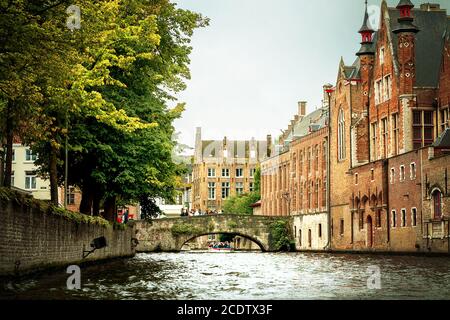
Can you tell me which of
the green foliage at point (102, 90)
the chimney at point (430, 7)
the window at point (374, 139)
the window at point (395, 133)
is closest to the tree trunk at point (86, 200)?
the green foliage at point (102, 90)

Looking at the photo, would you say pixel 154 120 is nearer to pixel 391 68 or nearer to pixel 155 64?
pixel 155 64

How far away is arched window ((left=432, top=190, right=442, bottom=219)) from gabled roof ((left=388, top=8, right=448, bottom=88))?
12.2 meters

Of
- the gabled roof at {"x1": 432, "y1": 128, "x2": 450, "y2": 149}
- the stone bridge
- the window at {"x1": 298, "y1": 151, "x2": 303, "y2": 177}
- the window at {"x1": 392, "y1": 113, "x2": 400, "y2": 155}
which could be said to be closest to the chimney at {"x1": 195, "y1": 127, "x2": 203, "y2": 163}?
the window at {"x1": 298, "y1": 151, "x2": 303, "y2": 177}

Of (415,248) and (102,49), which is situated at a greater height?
(102,49)

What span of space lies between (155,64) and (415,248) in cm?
2278

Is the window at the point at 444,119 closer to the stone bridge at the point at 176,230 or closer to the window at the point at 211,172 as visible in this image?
the stone bridge at the point at 176,230

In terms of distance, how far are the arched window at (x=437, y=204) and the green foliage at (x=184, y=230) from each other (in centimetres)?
3459

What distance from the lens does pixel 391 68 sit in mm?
63875

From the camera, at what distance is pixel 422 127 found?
60.9 meters

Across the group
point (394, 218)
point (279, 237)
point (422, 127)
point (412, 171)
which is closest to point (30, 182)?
point (279, 237)

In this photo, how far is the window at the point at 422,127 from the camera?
200 feet

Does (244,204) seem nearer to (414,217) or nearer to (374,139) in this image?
(374,139)
